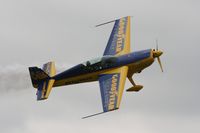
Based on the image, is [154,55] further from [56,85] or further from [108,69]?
[56,85]

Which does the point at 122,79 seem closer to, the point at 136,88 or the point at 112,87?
the point at 112,87

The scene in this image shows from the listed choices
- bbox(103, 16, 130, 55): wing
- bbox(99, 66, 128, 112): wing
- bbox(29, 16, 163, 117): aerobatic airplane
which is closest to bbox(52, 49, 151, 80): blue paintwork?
bbox(29, 16, 163, 117): aerobatic airplane

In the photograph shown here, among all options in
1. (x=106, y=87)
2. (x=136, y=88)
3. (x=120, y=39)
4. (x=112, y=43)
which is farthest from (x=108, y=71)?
(x=120, y=39)

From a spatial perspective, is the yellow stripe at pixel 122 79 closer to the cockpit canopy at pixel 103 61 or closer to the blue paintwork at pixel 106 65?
the blue paintwork at pixel 106 65

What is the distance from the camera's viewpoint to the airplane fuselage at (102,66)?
232ft

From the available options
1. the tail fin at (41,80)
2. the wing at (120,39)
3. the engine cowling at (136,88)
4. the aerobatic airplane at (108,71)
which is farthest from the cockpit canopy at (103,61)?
the tail fin at (41,80)

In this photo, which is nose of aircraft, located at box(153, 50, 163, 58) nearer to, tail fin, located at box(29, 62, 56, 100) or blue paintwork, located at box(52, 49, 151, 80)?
blue paintwork, located at box(52, 49, 151, 80)

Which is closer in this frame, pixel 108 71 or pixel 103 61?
pixel 108 71

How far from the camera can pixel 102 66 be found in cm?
7138

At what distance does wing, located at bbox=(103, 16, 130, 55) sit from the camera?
7356 cm

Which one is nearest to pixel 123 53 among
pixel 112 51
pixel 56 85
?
pixel 112 51

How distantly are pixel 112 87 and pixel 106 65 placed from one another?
2896 millimetres

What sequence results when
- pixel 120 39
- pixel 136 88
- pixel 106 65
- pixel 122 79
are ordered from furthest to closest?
pixel 120 39
pixel 136 88
pixel 106 65
pixel 122 79

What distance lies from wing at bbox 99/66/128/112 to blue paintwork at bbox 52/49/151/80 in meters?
0.53
